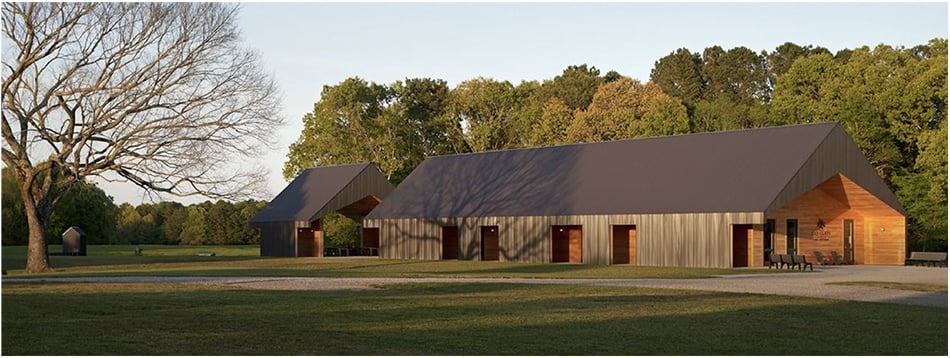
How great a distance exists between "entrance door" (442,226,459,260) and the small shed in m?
24.1

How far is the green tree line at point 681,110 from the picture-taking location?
2037 inches

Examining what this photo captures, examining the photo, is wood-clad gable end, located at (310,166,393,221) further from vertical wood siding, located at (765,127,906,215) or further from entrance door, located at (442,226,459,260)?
vertical wood siding, located at (765,127,906,215)

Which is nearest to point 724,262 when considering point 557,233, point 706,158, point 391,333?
point 706,158

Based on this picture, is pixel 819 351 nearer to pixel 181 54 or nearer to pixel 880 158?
pixel 181 54

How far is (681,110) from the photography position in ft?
219

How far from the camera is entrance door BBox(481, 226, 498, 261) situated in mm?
50719

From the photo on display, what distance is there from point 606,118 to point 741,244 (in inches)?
1241

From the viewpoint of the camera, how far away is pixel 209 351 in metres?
13.7

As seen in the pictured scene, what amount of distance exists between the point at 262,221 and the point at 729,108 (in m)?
29.0

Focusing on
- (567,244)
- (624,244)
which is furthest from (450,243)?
(624,244)

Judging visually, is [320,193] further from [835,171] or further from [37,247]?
[835,171]

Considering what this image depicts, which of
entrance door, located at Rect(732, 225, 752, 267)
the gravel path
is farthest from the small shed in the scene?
entrance door, located at Rect(732, 225, 752, 267)

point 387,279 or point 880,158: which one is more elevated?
point 880,158

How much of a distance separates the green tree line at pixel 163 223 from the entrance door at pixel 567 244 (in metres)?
43.6
